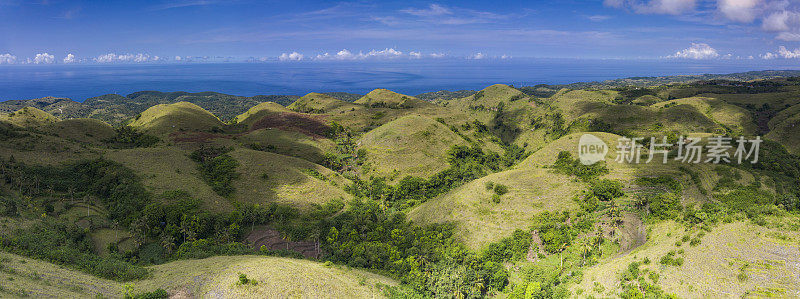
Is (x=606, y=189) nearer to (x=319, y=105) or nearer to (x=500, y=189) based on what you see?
(x=500, y=189)

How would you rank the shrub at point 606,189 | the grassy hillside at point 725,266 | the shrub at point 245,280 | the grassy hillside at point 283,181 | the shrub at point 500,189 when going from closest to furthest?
the grassy hillside at point 725,266, the shrub at point 245,280, the shrub at point 606,189, the shrub at point 500,189, the grassy hillside at point 283,181

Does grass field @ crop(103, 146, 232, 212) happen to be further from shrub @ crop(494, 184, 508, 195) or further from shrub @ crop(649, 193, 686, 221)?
shrub @ crop(649, 193, 686, 221)

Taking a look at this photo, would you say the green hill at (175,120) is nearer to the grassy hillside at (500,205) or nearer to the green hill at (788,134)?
the grassy hillside at (500,205)

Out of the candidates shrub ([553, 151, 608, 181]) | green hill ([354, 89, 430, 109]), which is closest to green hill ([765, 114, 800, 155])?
shrub ([553, 151, 608, 181])

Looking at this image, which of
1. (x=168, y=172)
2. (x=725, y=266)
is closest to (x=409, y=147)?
(x=168, y=172)

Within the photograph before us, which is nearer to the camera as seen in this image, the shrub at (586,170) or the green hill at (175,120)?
the shrub at (586,170)

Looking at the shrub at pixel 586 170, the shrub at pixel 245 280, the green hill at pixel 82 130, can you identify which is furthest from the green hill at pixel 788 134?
the green hill at pixel 82 130
